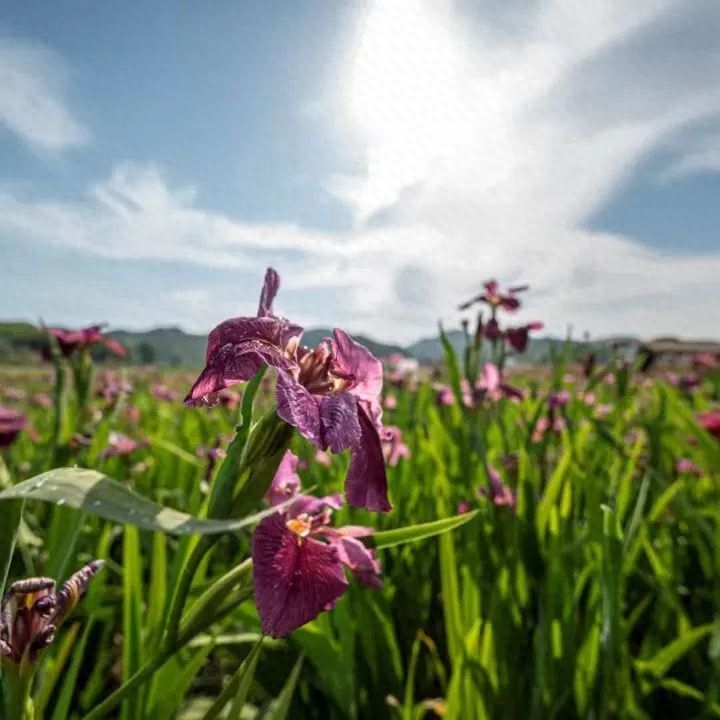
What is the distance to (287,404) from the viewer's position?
446mm

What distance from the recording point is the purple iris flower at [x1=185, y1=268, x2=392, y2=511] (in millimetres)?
458

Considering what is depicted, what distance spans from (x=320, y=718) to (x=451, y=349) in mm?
752

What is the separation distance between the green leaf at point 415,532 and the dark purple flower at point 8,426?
1420 mm

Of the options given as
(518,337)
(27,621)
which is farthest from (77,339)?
(27,621)

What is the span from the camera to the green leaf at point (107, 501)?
0.35m

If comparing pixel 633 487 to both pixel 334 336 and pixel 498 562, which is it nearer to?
pixel 498 562

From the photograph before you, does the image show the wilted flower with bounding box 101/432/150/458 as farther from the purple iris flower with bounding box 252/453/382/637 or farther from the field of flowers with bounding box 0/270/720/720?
the purple iris flower with bounding box 252/453/382/637

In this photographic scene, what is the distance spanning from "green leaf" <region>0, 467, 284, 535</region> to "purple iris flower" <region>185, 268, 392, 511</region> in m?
0.09

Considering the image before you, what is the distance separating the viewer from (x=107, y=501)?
36 cm

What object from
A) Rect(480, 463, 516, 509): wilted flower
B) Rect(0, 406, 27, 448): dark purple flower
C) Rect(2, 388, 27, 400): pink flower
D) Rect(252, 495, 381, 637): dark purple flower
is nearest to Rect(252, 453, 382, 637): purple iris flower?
Rect(252, 495, 381, 637): dark purple flower

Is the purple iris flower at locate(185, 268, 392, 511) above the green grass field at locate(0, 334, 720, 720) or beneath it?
above

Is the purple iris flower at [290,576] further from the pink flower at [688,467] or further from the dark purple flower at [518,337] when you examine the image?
the pink flower at [688,467]

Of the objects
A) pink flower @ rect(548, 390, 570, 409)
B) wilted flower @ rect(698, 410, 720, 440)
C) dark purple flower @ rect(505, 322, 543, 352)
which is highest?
dark purple flower @ rect(505, 322, 543, 352)

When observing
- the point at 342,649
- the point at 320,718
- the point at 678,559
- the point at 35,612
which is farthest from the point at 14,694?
the point at 678,559
